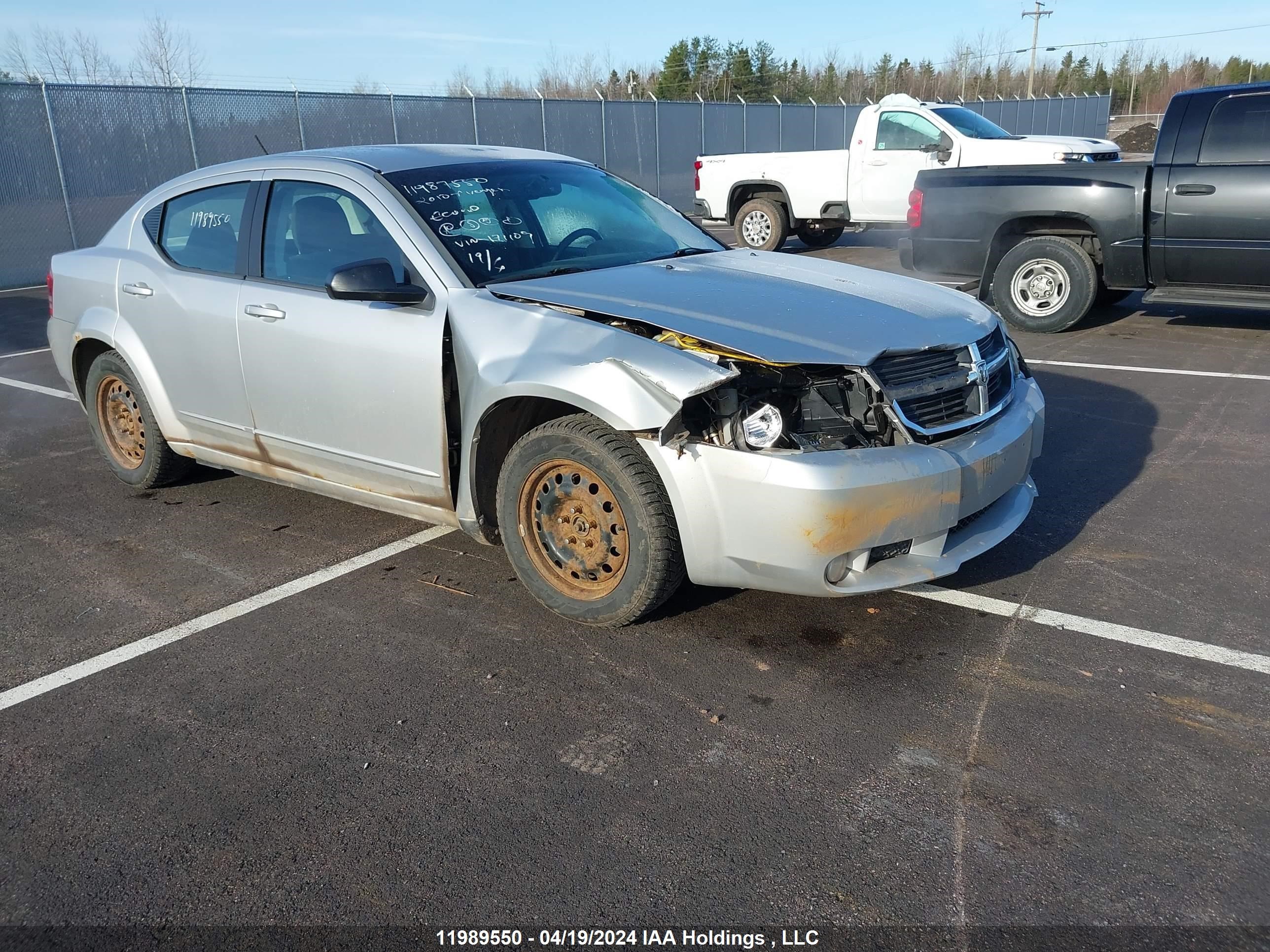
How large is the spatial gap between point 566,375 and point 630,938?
1.96m

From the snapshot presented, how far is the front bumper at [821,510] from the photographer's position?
3.36m

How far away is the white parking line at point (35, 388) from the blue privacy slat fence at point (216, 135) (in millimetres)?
3694

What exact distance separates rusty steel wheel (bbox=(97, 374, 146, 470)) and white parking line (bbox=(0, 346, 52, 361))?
5056 millimetres

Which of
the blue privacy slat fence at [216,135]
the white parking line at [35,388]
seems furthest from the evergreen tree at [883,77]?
the white parking line at [35,388]

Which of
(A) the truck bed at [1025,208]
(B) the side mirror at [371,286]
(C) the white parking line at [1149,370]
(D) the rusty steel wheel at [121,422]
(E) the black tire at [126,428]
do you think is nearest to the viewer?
(B) the side mirror at [371,286]

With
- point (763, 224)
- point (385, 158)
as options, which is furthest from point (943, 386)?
point (763, 224)

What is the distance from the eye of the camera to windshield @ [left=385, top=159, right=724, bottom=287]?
433 centimetres

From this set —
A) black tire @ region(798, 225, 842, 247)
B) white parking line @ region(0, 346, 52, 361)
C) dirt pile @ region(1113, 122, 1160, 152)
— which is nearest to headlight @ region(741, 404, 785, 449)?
white parking line @ region(0, 346, 52, 361)

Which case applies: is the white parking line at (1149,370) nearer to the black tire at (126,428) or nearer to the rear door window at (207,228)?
the rear door window at (207,228)

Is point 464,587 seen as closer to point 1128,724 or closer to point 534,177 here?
point 534,177

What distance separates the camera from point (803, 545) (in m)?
3.39

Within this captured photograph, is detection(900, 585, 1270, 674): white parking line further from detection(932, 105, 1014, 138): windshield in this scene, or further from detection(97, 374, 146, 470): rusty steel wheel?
detection(932, 105, 1014, 138): windshield

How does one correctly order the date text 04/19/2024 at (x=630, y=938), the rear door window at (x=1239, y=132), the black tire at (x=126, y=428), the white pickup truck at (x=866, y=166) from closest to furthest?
the date text 04/19/2024 at (x=630, y=938) < the black tire at (x=126, y=428) < the rear door window at (x=1239, y=132) < the white pickup truck at (x=866, y=166)

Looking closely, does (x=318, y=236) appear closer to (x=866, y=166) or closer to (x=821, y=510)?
(x=821, y=510)
